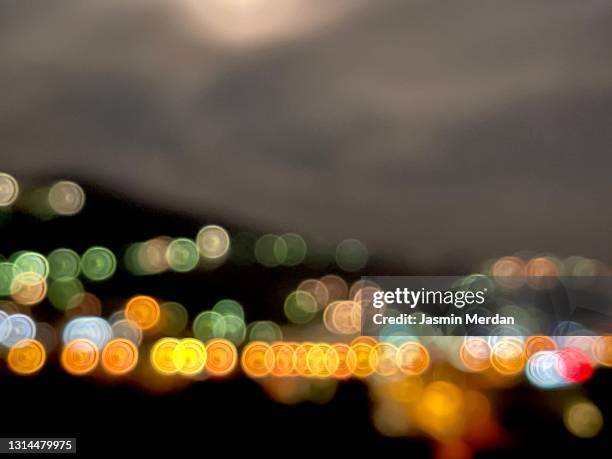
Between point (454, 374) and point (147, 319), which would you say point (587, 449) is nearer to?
point (454, 374)

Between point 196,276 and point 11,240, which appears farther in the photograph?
point 196,276

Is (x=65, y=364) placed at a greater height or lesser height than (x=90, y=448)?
greater

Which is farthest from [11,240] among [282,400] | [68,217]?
[282,400]

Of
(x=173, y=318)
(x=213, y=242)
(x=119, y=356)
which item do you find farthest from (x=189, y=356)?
(x=213, y=242)

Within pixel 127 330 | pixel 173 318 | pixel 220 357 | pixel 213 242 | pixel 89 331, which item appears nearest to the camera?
pixel 220 357

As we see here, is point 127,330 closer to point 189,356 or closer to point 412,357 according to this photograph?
point 189,356

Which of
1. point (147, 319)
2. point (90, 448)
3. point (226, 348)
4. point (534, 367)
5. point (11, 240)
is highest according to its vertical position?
point (11, 240)

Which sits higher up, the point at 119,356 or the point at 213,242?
the point at 213,242

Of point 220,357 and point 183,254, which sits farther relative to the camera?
point 183,254

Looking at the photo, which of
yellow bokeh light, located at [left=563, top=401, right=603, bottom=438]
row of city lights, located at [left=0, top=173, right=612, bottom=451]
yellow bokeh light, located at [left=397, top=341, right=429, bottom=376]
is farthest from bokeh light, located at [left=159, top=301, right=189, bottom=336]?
yellow bokeh light, located at [left=563, top=401, right=603, bottom=438]

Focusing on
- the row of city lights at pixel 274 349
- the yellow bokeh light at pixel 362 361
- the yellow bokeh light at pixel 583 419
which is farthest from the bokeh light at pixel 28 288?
the yellow bokeh light at pixel 583 419

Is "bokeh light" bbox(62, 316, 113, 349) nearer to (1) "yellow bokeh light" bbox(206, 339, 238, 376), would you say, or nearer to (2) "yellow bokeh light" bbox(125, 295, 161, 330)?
(2) "yellow bokeh light" bbox(125, 295, 161, 330)
